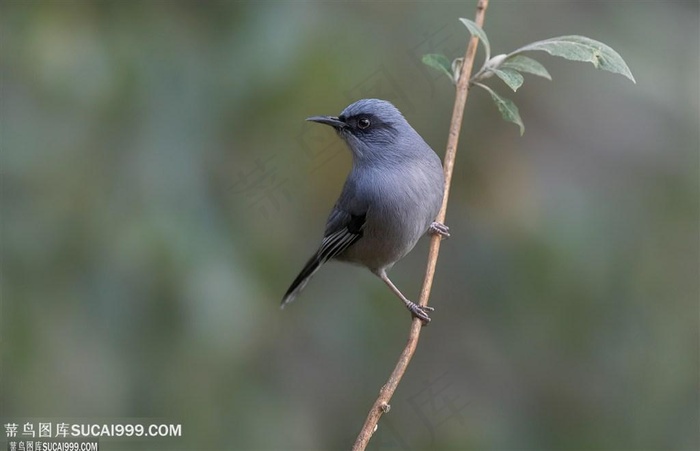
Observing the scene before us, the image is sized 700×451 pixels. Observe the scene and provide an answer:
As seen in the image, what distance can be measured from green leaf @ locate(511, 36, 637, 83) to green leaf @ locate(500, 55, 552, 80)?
8cm

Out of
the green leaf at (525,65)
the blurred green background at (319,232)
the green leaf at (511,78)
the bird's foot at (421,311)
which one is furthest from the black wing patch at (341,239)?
the green leaf at (511,78)

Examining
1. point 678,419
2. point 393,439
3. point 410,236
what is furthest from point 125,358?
point 678,419

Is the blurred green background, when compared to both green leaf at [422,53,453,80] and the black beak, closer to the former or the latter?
the black beak

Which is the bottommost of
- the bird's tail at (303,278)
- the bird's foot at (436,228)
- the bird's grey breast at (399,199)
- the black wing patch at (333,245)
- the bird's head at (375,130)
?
the bird's tail at (303,278)

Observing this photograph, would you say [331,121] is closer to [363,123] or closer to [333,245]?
[363,123]

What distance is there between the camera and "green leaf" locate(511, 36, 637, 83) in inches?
126

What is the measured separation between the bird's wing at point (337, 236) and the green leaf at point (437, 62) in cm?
110

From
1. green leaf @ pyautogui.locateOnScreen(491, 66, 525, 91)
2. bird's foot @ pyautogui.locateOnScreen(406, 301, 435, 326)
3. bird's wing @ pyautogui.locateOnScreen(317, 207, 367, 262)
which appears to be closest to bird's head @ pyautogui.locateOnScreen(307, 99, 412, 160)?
bird's wing @ pyautogui.locateOnScreen(317, 207, 367, 262)

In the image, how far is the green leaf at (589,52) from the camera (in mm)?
3189

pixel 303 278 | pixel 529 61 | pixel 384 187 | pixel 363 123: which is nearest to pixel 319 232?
Answer: pixel 303 278

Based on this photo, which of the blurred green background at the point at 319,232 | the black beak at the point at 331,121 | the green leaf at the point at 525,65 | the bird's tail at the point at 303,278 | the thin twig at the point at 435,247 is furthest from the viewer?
the bird's tail at the point at 303,278

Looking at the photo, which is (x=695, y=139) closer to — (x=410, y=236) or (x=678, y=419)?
(x=678, y=419)

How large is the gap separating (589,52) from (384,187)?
154 cm

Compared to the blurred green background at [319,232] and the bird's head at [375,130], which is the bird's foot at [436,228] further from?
the blurred green background at [319,232]
